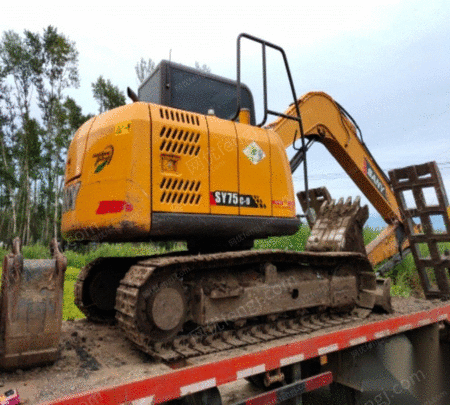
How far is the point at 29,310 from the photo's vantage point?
103 inches

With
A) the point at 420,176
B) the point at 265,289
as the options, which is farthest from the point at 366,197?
the point at 265,289

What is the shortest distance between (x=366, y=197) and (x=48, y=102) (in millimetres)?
25722

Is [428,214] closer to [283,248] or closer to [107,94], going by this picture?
[283,248]

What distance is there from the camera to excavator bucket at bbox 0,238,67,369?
258 cm

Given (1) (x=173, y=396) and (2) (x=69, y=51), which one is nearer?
(1) (x=173, y=396)

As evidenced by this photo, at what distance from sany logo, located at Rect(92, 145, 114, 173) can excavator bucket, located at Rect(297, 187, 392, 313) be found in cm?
302

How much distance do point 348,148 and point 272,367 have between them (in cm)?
430

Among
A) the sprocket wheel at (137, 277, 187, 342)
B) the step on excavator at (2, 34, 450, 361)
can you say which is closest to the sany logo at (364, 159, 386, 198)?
the step on excavator at (2, 34, 450, 361)

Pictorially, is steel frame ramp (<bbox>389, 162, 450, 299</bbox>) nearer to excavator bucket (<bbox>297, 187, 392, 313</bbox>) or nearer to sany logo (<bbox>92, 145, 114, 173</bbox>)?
excavator bucket (<bbox>297, 187, 392, 313</bbox>)

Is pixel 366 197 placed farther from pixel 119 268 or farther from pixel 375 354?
pixel 119 268

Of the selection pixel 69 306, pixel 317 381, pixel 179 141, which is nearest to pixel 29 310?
pixel 179 141

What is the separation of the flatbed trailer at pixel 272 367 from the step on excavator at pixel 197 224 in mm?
266

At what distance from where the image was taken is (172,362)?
9.83 ft

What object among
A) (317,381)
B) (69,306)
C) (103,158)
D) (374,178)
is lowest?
(317,381)
